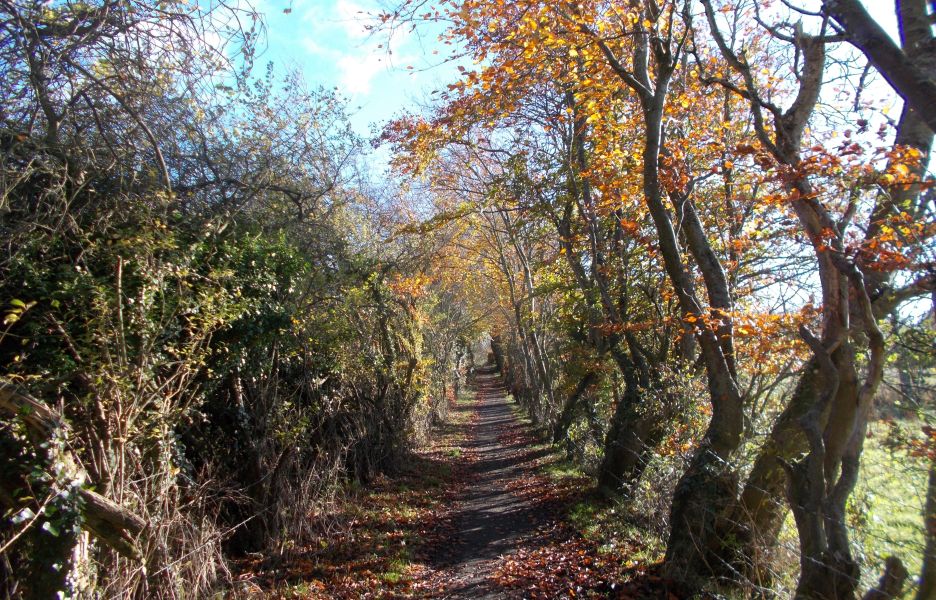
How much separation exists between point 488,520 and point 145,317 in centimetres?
710

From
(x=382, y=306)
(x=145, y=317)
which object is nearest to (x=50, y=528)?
(x=145, y=317)

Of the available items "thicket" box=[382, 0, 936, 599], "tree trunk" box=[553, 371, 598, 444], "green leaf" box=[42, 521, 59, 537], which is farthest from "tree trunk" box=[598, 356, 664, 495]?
"green leaf" box=[42, 521, 59, 537]

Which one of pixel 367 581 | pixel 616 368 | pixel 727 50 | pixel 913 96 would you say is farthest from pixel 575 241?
pixel 913 96

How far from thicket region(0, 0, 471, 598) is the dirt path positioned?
2481 mm

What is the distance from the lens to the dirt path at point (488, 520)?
722 centimetres

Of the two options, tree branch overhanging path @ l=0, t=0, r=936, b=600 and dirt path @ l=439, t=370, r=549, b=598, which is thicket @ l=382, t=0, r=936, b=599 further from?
dirt path @ l=439, t=370, r=549, b=598

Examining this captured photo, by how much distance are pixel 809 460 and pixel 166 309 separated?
6027 mm

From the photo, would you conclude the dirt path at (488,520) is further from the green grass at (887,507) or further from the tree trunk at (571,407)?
the green grass at (887,507)

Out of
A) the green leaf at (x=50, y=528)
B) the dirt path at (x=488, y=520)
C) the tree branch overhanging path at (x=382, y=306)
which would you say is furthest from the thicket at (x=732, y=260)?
the green leaf at (x=50, y=528)

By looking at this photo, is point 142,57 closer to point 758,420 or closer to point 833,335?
point 833,335

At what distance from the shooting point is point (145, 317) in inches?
207

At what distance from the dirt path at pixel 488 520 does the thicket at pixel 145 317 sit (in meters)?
2.48

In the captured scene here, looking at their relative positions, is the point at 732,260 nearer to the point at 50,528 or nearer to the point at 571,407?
the point at 571,407

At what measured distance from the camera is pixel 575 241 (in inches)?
482
